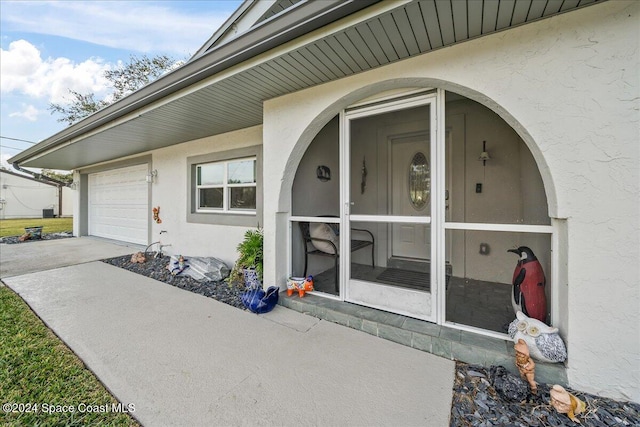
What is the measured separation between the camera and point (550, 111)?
1.98 metres

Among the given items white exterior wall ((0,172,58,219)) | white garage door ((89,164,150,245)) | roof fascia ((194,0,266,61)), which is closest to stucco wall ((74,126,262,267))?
white garage door ((89,164,150,245))

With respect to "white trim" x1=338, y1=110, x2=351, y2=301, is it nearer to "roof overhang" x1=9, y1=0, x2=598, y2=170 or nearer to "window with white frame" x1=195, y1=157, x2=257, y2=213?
"roof overhang" x1=9, y1=0, x2=598, y2=170

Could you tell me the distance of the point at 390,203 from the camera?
11.7ft

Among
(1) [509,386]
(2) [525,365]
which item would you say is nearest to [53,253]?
(1) [509,386]

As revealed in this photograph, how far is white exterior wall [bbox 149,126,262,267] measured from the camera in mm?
5254

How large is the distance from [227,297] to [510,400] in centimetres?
342

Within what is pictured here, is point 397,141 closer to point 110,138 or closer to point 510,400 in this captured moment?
point 510,400

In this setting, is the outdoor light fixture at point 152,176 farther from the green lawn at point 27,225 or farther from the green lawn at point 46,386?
the green lawn at point 27,225

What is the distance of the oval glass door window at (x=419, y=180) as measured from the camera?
10.9ft

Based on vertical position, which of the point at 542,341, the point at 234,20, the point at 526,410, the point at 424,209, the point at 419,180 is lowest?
the point at 526,410

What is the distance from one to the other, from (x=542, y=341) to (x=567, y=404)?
45 centimetres

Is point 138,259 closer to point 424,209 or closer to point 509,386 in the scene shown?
point 424,209

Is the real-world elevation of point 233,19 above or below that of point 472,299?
above

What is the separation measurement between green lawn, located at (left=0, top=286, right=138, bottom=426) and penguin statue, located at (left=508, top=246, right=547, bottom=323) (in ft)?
10.8
